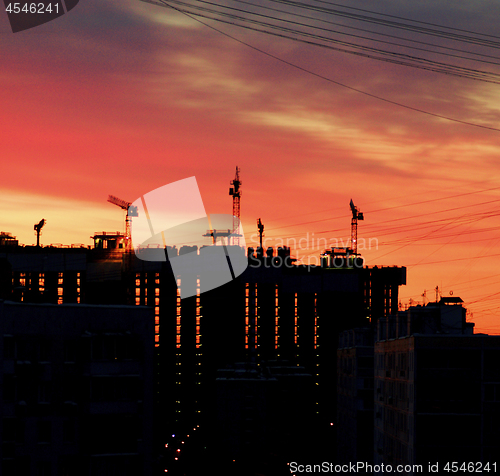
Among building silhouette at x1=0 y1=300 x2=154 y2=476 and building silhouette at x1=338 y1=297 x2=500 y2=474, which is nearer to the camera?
building silhouette at x1=0 y1=300 x2=154 y2=476

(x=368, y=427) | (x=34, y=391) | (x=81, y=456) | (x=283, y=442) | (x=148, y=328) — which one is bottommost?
(x=283, y=442)

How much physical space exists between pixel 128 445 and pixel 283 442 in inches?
4502

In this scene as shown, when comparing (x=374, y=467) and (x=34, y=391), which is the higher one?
(x=34, y=391)

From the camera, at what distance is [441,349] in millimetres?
83688

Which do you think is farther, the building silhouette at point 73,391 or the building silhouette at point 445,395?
the building silhouette at point 445,395

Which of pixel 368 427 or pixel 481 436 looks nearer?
pixel 481 436

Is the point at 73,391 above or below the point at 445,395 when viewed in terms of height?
above

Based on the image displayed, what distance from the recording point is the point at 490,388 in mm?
83250

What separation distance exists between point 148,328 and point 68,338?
5.74 metres

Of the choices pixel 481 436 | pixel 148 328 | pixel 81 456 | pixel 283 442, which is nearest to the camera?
pixel 81 456

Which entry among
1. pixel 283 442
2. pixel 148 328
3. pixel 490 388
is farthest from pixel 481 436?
pixel 283 442

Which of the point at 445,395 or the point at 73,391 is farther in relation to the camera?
the point at 445,395

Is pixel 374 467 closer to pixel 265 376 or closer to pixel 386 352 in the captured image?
pixel 386 352

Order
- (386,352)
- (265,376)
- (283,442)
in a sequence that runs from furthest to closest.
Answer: (265,376), (283,442), (386,352)
